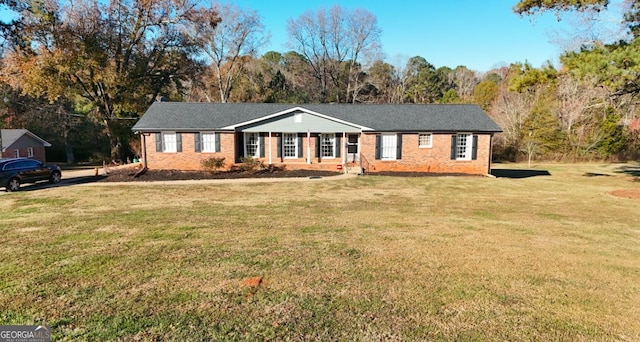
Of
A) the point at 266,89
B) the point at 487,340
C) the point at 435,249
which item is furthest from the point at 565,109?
the point at 487,340

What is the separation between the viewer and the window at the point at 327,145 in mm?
24312

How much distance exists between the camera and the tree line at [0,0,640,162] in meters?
16.4

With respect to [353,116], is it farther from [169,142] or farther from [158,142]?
[158,142]

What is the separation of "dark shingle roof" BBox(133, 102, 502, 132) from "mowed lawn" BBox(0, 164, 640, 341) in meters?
11.5

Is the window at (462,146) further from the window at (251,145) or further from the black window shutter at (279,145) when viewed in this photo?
the window at (251,145)

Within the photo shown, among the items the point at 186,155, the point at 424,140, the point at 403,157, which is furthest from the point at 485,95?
the point at 186,155

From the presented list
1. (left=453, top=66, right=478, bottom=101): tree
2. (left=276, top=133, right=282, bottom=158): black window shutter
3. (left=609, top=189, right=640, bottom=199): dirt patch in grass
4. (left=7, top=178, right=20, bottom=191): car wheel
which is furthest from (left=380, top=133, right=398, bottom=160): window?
(left=453, top=66, right=478, bottom=101): tree

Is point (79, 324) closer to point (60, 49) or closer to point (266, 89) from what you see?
point (60, 49)

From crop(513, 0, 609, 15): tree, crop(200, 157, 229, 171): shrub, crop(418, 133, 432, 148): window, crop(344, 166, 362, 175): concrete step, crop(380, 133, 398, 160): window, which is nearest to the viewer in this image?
crop(513, 0, 609, 15): tree

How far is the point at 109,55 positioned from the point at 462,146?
2871 centimetres

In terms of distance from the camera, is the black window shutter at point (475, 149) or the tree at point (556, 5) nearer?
the tree at point (556, 5)

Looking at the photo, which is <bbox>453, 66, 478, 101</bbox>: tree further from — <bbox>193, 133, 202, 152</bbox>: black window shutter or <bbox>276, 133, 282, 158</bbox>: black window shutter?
<bbox>193, 133, 202, 152</bbox>: black window shutter

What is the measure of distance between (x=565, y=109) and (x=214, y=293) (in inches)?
1547

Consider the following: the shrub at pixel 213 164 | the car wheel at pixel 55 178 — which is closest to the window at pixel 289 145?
the shrub at pixel 213 164
